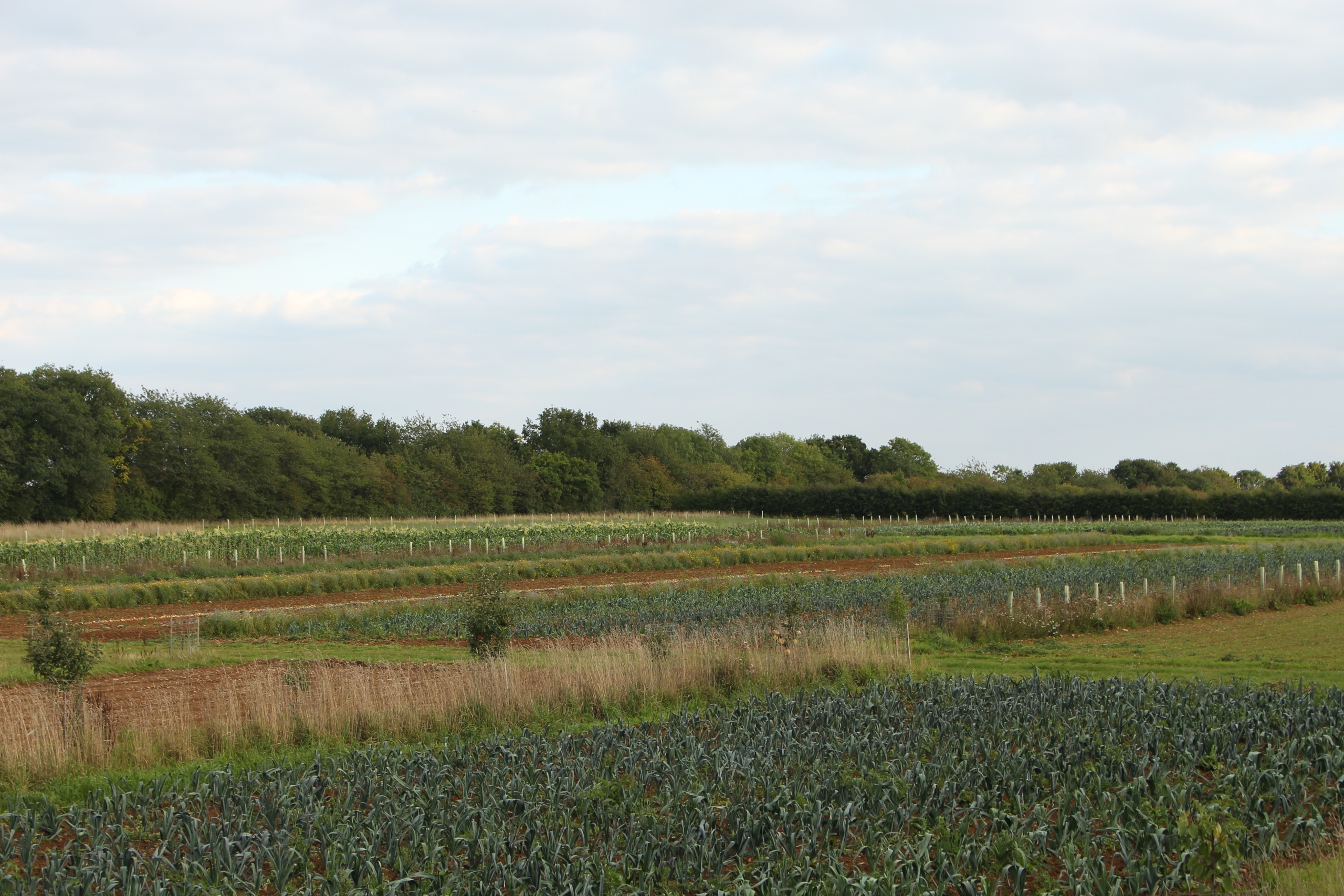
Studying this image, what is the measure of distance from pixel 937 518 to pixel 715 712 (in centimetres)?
6610

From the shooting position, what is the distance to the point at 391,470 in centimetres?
8512

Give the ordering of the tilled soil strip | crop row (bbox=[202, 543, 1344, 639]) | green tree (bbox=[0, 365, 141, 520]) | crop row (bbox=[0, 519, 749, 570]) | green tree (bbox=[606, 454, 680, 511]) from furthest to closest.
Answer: green tree (bbox=[606, 454, 680, 511]) < green tree (bbox=[0, 365, 141, 520]) < crop row (bbox=[0, 519, 749, 570]) < the tilled soil strip < crop row (bbox=[202, 543, 1344, 639])

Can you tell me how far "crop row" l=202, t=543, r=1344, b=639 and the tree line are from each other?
45.8 metres

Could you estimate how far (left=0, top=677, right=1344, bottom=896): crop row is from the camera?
6.19m

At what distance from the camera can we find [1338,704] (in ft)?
33.2

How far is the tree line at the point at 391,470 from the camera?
60.7 m

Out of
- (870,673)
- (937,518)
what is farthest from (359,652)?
(937,518)

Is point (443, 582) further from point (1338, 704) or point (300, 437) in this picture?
point (300, 437)

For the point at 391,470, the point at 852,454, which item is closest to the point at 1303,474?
the point at 852,454

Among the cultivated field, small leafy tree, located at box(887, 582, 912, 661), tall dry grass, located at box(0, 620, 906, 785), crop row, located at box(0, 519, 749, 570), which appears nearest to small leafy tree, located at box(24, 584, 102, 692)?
tall dry grass, located at box(0, 620, 906, 785)

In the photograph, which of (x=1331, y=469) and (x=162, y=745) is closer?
(x=162, y=745)

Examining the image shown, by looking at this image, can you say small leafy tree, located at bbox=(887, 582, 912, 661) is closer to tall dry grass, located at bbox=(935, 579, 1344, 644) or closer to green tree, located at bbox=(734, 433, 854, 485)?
tall dry grass, located at bbox=(935, 579, 1344, 644)

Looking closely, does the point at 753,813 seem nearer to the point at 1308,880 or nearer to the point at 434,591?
the point at 1308,880

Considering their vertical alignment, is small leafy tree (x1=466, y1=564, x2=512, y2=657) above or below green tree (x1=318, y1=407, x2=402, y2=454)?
below
